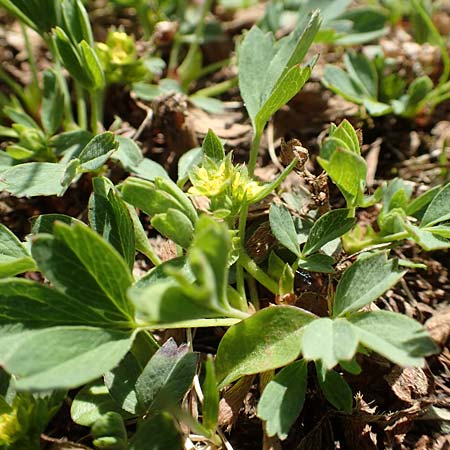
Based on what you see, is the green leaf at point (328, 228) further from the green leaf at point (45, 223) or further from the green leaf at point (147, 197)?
the green leaf at point (45, 223)

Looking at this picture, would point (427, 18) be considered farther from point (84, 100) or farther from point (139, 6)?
point (84, 100)

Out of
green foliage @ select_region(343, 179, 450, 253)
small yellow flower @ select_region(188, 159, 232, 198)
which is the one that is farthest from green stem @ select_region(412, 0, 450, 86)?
small yellow flower @ select_region(188, 159, 232, 198)

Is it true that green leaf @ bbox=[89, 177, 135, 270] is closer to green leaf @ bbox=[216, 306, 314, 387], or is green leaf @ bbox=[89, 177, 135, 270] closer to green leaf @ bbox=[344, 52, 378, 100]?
green leaf @ bbox=[216, 306, 314, 387]

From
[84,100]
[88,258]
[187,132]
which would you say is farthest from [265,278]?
[84,100]

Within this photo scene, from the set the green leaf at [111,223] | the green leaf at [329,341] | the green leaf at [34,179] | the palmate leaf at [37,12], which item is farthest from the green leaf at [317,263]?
the palmate leaf at [37,12]

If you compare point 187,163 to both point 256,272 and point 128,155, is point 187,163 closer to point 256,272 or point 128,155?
point 128,155

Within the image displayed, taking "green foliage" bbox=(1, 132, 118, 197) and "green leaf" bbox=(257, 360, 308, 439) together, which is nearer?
"green leaf" bbox=(257, 360, 308, 439)

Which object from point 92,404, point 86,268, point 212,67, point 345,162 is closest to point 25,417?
point 92,404

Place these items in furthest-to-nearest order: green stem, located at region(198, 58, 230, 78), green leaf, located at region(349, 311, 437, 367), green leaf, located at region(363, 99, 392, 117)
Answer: green stem, located at region(198, 58, 230, 78), green leaf, located at region(363, 99, 392, 117), green leaf, located at region(349, 311, 437, 367)
